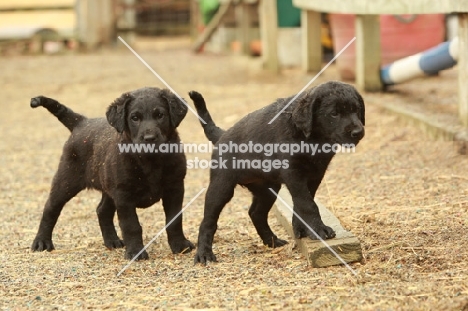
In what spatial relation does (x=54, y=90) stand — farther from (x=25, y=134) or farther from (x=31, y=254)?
(x=31, y=254)

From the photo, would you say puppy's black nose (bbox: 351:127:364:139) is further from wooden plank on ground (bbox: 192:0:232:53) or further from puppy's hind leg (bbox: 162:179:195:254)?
wooden plank on ground (bbox: 192:0:232:53)

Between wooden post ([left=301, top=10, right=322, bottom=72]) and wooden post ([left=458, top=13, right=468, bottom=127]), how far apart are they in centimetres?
514

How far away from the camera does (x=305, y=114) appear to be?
16.5 ft

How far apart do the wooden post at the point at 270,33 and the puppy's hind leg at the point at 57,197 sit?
348 inches

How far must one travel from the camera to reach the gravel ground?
14.8 feet

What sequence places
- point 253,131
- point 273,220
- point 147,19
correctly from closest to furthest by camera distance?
point 253,131
point 273,220
point 147,19

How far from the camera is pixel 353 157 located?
833 centimetres

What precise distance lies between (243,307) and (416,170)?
355 cm

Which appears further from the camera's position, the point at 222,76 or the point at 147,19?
the point at 147,19

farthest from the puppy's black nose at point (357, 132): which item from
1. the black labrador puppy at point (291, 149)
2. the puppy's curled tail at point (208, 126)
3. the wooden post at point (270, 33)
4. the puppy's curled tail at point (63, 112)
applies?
the wooden post at point (270, 33)

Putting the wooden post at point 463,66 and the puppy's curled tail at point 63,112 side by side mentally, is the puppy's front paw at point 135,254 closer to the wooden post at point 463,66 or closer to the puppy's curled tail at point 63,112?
the puppy's curled tail at point 63,112

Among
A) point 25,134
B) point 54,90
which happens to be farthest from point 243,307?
point 54,90

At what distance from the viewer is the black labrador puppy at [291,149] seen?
5.02 metres

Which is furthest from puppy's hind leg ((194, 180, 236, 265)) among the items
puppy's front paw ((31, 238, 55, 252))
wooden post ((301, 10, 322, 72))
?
wooden post ((301, 10, 322, 72))
